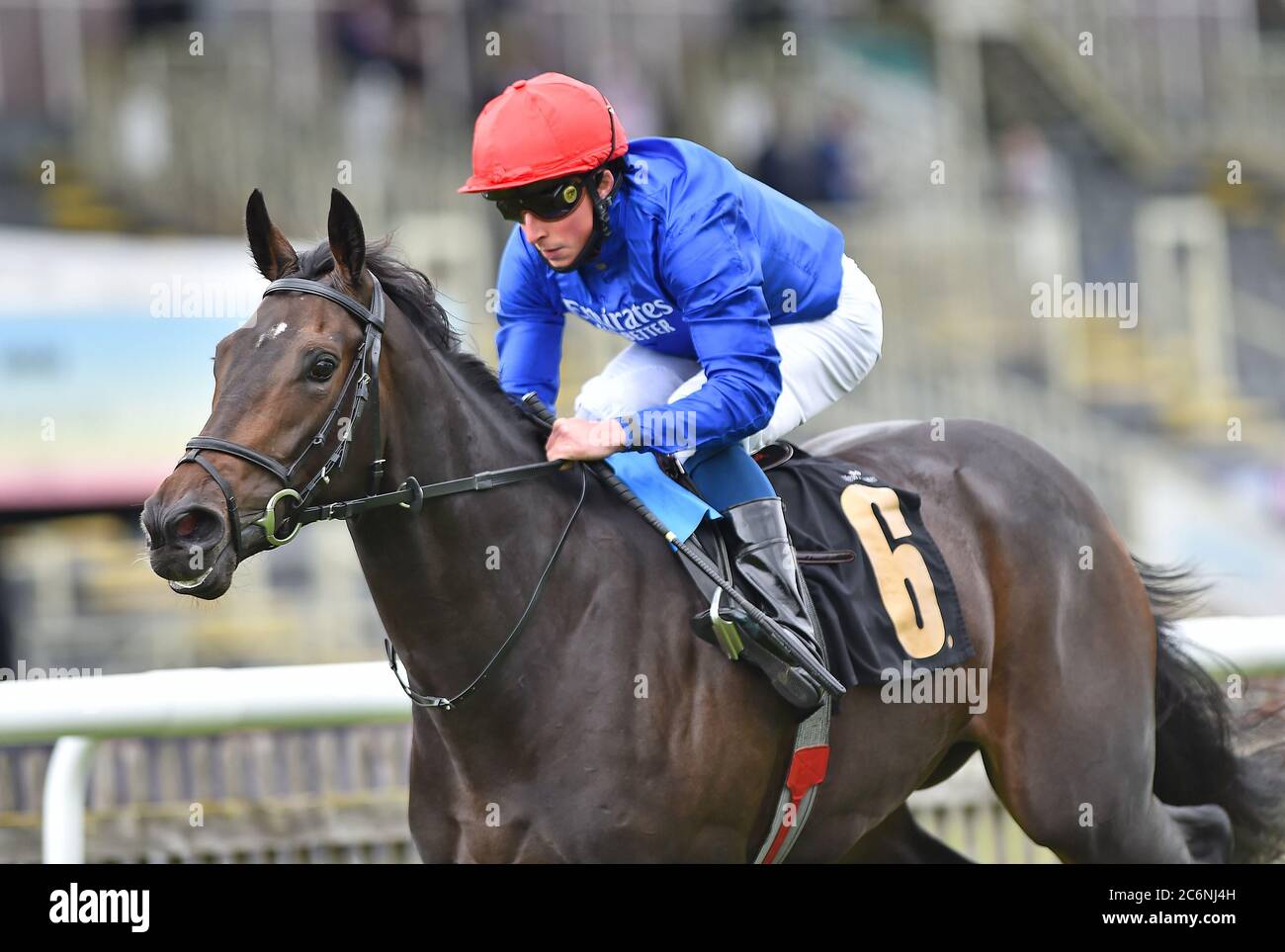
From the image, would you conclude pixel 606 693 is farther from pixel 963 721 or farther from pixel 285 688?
pixel 285 688

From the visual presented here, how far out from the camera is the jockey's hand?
3479mm

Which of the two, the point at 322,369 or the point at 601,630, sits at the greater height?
the point at 322,369

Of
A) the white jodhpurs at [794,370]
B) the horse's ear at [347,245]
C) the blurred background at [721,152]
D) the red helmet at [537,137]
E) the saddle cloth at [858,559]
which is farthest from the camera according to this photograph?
the blurred background at [721,152]

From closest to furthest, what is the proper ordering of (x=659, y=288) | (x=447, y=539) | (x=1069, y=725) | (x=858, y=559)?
(x=447, y=539) → (x=659, y=288) → (x=858, y=559) → (x=1069, y=725)

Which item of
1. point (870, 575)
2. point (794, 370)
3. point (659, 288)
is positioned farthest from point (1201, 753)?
point (659, 288)

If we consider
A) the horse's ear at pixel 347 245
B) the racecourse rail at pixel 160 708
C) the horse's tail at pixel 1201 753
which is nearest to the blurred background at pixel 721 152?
the racecourse rail at pixel 160 708

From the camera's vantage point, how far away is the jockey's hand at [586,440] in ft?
11.4

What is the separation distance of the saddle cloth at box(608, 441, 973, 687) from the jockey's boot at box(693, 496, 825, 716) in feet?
0.22

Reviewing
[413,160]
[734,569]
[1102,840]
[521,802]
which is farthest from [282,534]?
[413,160]

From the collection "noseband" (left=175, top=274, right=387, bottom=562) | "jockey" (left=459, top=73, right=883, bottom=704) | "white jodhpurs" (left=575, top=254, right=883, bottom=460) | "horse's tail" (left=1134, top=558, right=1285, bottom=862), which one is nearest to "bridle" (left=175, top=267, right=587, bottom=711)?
"noseband" (left=175, top=274, right=387, bottom=562)

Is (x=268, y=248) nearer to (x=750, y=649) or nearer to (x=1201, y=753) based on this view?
(x=750, y=649)

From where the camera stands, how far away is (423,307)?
3492 mm

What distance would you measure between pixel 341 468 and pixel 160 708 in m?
1.44

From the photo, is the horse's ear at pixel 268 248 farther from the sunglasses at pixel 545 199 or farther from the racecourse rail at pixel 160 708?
the racecourse rail at pixel 160 708
